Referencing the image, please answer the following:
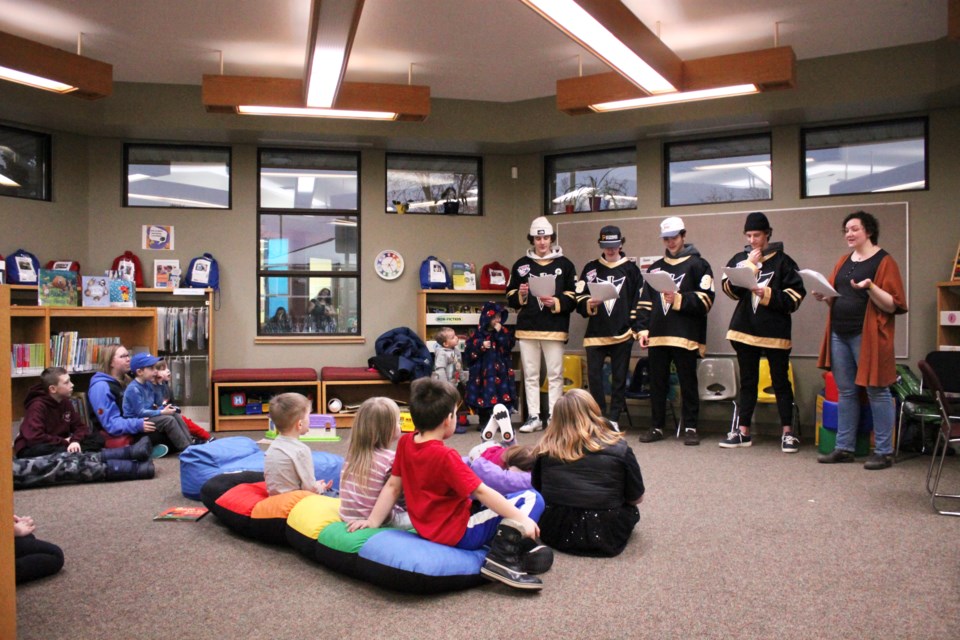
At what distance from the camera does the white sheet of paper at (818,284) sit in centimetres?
530

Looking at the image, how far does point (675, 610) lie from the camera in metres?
2.87

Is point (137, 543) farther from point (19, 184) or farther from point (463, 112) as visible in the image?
point (463, 112)

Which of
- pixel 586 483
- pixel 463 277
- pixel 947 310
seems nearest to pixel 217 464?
pixel 586 483

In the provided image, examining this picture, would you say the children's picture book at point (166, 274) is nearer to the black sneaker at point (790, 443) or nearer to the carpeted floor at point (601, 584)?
the carpeted floor at point (601, 584)

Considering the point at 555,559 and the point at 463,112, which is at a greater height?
the point at 463,112

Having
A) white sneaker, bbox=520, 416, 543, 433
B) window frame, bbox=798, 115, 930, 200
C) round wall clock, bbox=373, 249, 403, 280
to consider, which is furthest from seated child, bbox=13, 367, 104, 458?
window frame, bbox=798, 115, 930, 200

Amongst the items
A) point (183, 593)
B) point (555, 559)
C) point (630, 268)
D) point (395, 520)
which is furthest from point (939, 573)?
point (630, 268)

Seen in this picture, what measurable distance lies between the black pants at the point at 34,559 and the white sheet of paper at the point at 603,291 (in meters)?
4.54

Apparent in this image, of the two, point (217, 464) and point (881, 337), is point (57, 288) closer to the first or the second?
point (217, 464)

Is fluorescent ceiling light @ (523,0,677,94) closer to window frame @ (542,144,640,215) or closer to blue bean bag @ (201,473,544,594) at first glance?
window frame @ (542,144,640,215)

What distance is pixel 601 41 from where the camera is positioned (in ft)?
16.4

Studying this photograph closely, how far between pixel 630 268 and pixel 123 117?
189 inches

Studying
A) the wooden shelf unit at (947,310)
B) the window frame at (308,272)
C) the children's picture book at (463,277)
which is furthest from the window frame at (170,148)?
the wooden shelf unit at (947,310)

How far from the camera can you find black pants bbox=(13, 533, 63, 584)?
3.12 metres
